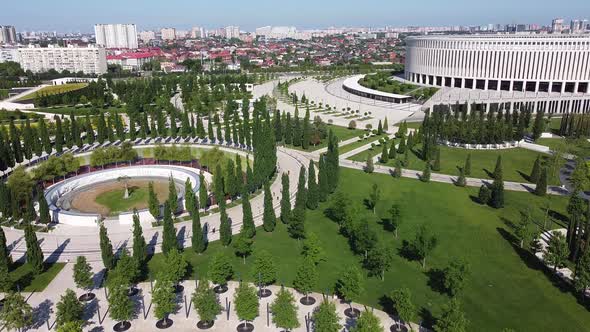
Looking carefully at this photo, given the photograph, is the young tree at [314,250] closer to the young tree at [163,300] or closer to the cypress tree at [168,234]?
the young tree at [163,300]

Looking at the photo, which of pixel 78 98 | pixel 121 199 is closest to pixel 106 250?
pixel 121 199

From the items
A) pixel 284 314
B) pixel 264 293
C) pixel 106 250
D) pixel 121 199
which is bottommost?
pixel 264 293

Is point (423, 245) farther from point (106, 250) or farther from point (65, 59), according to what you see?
point (65, 59)

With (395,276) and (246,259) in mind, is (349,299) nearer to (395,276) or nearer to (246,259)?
(395,276)

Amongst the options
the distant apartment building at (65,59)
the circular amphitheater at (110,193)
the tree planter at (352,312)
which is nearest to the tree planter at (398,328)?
the tree planter at (352,312)

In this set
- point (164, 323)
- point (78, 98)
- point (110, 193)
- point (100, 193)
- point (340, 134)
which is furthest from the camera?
point (78, 98)

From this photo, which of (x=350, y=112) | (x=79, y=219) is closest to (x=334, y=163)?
(x=79, y=219)

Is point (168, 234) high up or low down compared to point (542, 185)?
up
